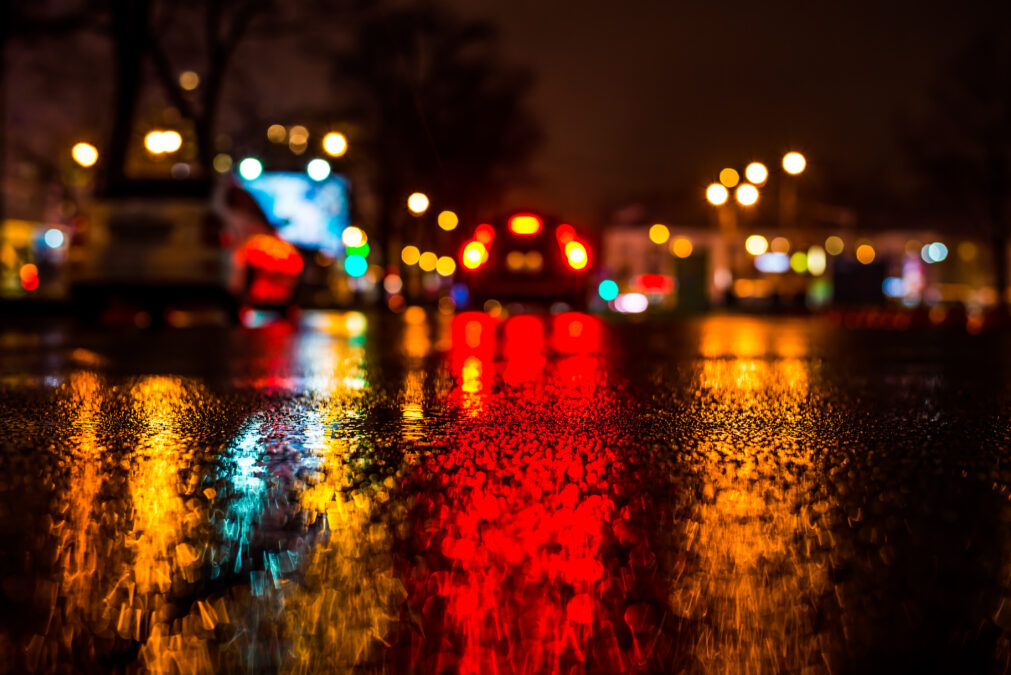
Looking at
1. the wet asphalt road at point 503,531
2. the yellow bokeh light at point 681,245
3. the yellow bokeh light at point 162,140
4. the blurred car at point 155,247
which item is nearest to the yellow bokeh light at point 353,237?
the yellow bokeh light at point 162,140

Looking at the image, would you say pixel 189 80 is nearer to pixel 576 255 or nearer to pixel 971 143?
pixel 576 255

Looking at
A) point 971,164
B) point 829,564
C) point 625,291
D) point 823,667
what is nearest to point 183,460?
point 829,564

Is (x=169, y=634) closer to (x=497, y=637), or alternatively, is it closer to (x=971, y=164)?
(x=497, y=637)

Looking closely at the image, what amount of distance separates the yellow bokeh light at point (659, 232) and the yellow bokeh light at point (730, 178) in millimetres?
82674

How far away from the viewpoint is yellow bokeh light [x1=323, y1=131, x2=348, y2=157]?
Answer: 27.9 m

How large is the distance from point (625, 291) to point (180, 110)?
98.5 ft

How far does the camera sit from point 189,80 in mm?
31469

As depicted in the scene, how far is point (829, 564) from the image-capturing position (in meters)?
2.73

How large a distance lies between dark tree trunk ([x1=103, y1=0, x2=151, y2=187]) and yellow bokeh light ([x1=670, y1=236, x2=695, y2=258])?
82.9m

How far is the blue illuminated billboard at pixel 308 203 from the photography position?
43.1 meters

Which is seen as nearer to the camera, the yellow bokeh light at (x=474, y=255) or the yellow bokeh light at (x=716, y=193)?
the yellow bokeh light at (x=474, y=255)

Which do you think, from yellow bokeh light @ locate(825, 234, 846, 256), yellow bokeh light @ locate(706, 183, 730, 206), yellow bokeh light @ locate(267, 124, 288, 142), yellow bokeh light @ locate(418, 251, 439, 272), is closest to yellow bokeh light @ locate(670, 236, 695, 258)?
yellow bokeh light @ locate(825, 234, 846, 256)

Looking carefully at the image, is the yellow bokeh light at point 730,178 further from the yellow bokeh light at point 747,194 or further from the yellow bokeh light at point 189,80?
the yellow bokeh light at point 189,80

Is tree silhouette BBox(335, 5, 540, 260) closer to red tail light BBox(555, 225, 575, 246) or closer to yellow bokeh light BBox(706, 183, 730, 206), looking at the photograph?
yellow bokeh light BBox(706, 183, 730, 206)
